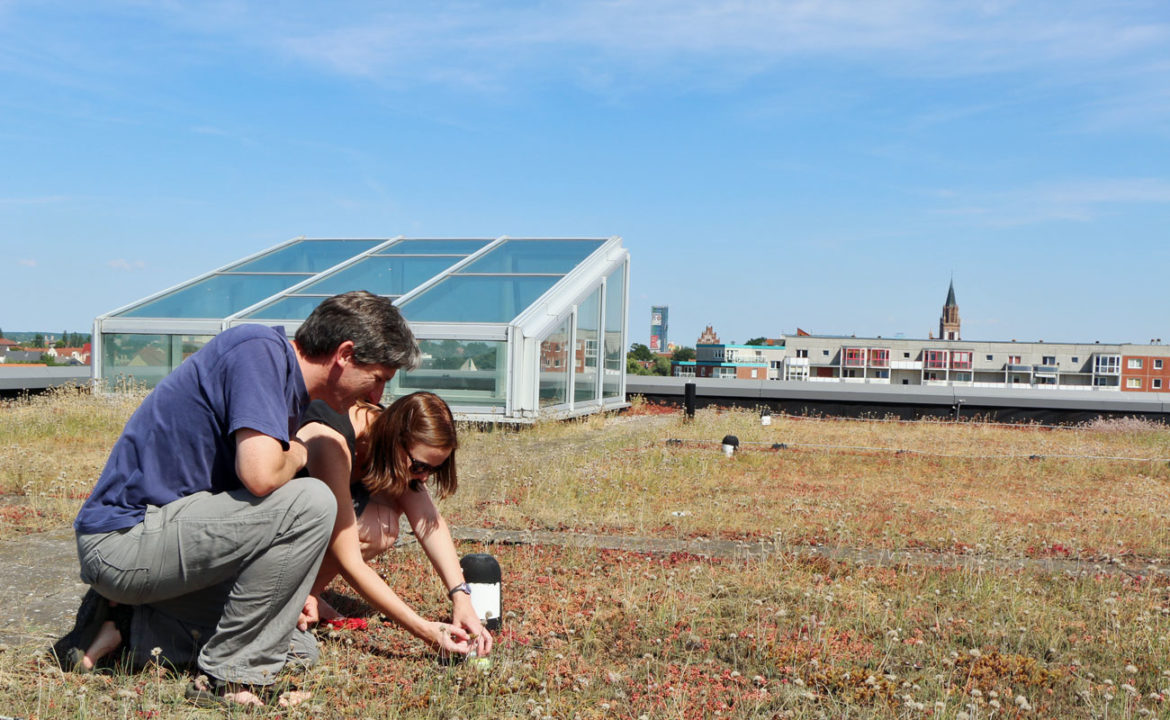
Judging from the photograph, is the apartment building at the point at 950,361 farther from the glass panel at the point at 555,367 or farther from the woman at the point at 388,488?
the woman at the point at 388,488

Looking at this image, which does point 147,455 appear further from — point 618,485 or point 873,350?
point 873,350

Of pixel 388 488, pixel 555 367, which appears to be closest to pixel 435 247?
pixel 555 367

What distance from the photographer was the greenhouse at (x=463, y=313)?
12656 millimetres

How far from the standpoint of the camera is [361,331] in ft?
9.79

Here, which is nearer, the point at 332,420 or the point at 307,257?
the point at 332,420

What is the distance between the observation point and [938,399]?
17.0m

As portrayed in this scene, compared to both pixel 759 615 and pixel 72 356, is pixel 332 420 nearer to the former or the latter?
pixel 759 615

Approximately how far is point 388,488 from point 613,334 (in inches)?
498

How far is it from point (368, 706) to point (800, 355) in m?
104

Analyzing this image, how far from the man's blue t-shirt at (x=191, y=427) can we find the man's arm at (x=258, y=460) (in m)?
0.05

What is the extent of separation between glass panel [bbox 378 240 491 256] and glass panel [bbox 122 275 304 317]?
190cm

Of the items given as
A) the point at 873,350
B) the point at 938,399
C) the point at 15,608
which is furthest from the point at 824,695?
the point at 873,350

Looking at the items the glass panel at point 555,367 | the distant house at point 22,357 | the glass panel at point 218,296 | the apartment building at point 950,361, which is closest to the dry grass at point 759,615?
the glass panel at point 555,367

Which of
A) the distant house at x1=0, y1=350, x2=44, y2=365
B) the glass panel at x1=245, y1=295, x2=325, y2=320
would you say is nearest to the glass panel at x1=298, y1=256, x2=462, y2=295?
the glass panel at x1=245, y1=295, x2=325, y2=320
